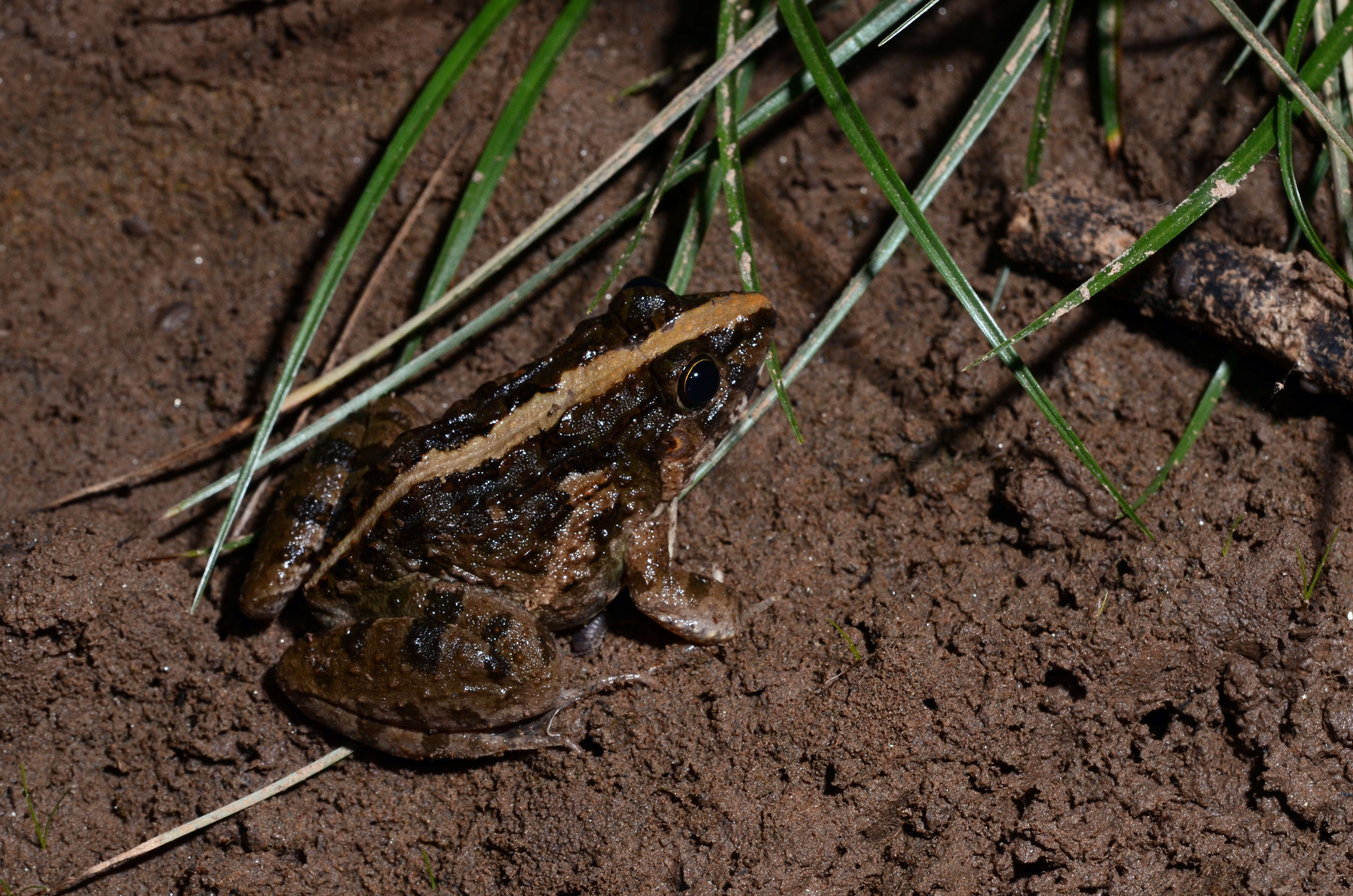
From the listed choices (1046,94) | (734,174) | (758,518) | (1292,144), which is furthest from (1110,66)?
(758,518)

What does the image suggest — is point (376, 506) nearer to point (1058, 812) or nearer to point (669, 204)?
point (669, 204)

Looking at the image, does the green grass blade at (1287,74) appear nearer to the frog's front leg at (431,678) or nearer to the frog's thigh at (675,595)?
the frog's thigh at (675,595)

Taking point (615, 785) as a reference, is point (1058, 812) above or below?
above

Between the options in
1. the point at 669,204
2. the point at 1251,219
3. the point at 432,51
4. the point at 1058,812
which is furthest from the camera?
the point at 432,51

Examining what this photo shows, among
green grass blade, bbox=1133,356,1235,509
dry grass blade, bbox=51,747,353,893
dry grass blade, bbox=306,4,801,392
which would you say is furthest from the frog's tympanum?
green grass blade, bbox=1133,356,1235,509

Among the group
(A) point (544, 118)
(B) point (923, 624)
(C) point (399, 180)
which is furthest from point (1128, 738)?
(C) point (399, 180)

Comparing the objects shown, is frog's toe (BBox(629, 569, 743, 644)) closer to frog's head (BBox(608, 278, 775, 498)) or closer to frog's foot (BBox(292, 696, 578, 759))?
frog's head (BBox(608, 278, 775, 498))
